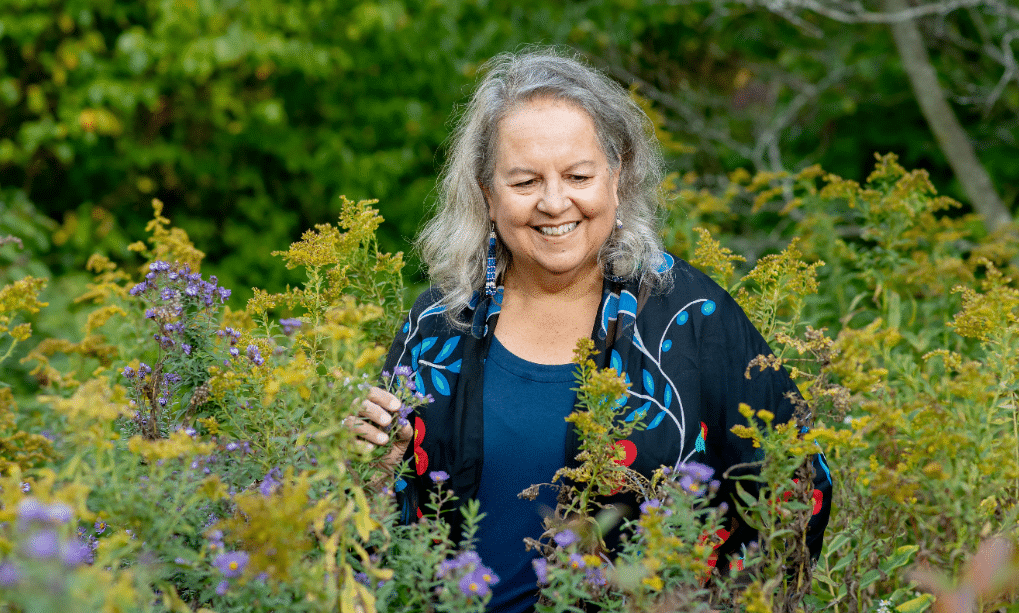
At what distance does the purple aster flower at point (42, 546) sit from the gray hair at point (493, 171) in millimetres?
1357

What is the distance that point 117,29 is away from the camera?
16.6 feet

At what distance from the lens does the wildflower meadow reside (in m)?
1.31

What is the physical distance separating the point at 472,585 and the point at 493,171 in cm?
121

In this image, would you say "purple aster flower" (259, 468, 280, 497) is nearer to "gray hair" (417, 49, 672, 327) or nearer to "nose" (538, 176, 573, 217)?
"gray hair" (417, 49, 672, 327)

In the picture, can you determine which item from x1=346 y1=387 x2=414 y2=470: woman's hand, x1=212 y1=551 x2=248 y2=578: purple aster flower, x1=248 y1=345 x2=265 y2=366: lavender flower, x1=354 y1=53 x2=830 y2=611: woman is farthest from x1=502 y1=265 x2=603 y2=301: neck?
x1=212 y1=551 x2=248 y2=578: purple aster flower

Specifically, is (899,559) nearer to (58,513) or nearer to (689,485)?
(689,485)

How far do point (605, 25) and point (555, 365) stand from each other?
401 centimetres

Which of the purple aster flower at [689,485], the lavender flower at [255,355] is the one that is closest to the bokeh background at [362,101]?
the lavender flower at [255,355]

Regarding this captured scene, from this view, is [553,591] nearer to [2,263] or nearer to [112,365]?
[112,365]

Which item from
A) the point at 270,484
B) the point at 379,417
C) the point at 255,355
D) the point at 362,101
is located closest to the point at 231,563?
the point at 270,484

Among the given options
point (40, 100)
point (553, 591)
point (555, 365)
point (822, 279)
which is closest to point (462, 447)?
point (555, 365)

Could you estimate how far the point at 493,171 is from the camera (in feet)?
7.46

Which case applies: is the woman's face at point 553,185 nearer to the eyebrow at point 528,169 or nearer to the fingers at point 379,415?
the eyebrow at point 528,169

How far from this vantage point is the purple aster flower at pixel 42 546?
3.16 feet
